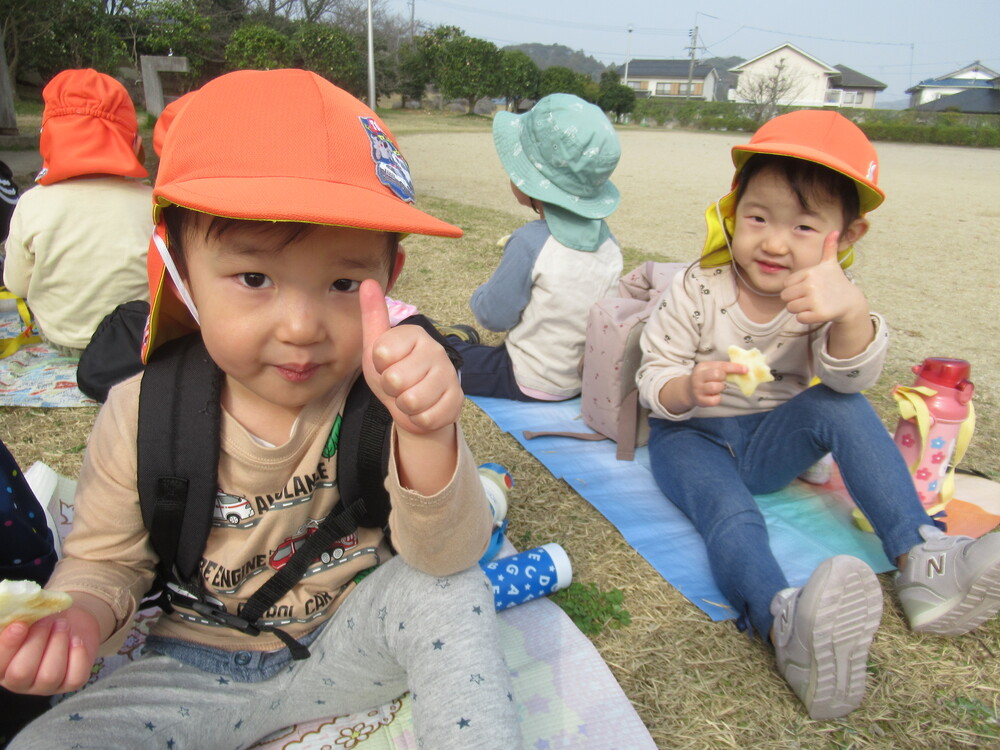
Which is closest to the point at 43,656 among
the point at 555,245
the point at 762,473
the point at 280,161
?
the point at 280,161

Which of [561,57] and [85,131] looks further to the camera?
[561,57]

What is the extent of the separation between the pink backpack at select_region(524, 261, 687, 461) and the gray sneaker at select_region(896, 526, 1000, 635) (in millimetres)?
1131

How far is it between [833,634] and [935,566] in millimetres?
568

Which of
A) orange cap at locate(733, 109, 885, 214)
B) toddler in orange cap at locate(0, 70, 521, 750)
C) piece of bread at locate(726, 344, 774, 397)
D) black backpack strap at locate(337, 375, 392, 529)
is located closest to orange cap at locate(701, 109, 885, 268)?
orange cap at locate(733, 109, 885, 214)

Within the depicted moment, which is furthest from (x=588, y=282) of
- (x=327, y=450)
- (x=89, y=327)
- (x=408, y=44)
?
(x=408, y=44)

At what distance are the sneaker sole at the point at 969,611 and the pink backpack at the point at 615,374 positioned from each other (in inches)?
48.5

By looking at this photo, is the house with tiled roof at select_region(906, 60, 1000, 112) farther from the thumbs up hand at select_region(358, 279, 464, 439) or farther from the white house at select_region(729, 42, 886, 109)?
the thumbs up hand at select_region(358, 279, 464, 439)

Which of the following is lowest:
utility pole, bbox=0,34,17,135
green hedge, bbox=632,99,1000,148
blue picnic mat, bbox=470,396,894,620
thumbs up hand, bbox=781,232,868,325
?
blue picnic mat, bbox=470,396,894,620

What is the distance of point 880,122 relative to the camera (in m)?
34.4

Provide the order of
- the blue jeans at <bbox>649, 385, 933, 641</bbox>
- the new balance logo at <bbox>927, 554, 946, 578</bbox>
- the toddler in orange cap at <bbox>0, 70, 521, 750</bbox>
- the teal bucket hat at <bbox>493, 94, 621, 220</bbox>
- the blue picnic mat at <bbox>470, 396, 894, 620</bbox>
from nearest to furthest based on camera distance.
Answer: the toddler in orange cap at <bbox>0, 70, 521, 750</bbox>, the new balance logo at <bbox>927, 554, 946, 578</bbox>, the blue jeans at <bbox>649, 385, 933, 641</bbox>, the blue picnic mat at <bbox>470, 396, 894, 620</bbox>, the teal bucket hat at <bbox>493, 94, 621, 220</bbox>

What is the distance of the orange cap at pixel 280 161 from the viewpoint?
106 cm

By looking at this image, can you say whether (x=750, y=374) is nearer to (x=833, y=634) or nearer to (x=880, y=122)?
(x=833, y=634)

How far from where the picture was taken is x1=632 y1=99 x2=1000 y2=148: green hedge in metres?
30.3

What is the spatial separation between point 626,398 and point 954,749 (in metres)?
1.58
